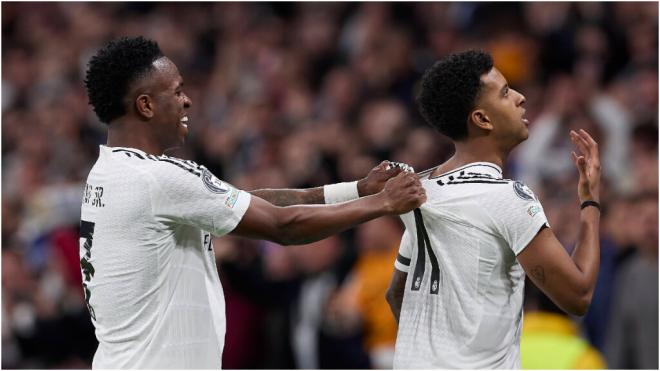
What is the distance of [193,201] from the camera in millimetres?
4395

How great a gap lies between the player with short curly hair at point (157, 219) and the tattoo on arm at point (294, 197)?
1.64 feet

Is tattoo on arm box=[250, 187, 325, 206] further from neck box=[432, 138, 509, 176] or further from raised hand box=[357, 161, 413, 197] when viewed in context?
neck box=[432, 138, 509, 176]

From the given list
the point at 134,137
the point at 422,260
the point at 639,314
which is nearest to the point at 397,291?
the point at 422,260

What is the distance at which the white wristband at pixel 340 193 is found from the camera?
196 inches

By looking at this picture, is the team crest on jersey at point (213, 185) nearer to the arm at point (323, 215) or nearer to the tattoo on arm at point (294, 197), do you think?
the arm at point (323, 215)

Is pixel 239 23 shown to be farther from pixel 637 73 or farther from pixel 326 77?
pixel 637 73

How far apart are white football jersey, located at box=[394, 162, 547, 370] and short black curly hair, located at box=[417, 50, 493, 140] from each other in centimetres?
19

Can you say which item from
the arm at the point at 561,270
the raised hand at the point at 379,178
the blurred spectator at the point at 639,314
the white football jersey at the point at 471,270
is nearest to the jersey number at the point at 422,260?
the white football jersey at the point at 471,270

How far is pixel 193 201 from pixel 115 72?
0.63m

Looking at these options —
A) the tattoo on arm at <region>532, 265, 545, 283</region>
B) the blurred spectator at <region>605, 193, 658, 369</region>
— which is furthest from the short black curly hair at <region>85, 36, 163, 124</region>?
the blurred spectator at <region>605, 193, 658, 369</region>

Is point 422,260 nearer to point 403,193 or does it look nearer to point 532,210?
point 403,193

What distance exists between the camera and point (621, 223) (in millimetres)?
7758

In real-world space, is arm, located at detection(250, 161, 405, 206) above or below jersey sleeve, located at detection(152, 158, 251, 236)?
above

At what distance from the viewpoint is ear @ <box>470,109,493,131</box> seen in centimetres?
454
